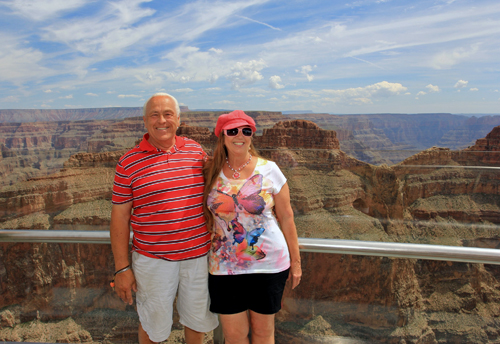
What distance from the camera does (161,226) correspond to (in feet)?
7.04

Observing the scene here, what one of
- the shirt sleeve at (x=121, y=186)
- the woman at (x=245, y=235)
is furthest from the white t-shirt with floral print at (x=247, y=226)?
the shirt sleeve at (x=121, y=186)

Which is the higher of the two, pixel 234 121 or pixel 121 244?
pixel 234 121

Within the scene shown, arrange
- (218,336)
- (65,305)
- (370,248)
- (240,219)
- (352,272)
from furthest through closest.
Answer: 1. (352,272)
2. (65,305)
3. (218,336)
4. (370,248)
5. (240,219)

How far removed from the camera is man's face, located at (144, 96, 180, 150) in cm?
221

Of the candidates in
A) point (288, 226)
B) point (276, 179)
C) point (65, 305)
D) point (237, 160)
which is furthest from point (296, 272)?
point (65, 305)

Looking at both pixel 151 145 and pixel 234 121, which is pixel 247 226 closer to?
pixel 234 121

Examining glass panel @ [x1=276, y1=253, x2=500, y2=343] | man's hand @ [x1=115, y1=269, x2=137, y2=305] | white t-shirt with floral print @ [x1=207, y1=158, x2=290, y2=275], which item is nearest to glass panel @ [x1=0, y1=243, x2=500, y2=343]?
glass panel @ [x1=276, y1=253, x2=500, y2=343]

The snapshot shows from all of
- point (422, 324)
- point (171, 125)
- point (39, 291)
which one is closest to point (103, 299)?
point (39, 291)

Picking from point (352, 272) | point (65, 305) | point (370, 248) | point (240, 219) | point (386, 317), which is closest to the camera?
point (240, 219)

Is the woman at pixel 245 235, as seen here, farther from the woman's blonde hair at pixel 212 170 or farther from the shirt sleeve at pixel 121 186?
the shirt sleeve at pixel 121 186

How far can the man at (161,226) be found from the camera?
6.98ft

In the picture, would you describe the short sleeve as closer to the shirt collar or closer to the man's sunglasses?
the man's sunglasses

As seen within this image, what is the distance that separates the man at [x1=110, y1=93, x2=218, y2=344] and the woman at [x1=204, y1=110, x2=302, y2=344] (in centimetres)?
13

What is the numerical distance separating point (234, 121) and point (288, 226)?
882 mm
